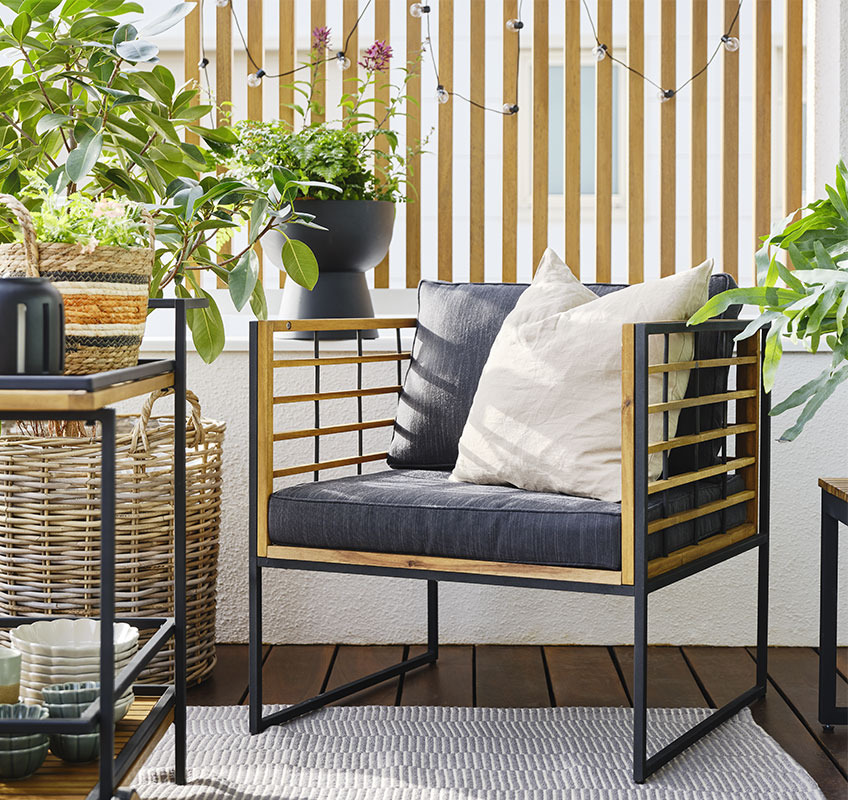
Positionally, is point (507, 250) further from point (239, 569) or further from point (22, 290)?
point (22, 290)

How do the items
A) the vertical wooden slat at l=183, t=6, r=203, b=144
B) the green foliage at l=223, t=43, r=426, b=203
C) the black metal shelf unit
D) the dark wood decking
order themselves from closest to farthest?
1. the black metal shelf unit
2. the dark wood decking
3. the green foliage at l=223, t=43, r=426, b=203
4. the vertical wooden slat at l=183, t=6, r=203, b=144

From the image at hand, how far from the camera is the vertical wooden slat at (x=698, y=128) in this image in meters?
2.65

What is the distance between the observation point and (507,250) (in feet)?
8.75

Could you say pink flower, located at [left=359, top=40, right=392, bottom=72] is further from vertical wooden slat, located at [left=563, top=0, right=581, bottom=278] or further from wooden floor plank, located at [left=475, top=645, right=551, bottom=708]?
wooden floor plank, located at [left=475, top=645, right=551, bottom=708]

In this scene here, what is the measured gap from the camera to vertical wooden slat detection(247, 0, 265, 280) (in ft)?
8.71

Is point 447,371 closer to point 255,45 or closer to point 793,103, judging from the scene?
point 255,45

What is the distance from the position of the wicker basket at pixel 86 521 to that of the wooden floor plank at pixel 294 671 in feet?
0.76

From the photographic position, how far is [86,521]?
2012 millimetres

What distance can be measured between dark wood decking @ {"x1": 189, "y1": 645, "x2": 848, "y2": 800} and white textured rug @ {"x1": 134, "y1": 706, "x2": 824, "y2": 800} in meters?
0.08

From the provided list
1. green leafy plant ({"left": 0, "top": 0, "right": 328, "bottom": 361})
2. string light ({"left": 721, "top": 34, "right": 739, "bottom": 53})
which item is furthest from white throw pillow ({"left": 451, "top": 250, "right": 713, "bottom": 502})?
string light ({"left": 721, "top": 34, "right": 739, "bottom": 53})

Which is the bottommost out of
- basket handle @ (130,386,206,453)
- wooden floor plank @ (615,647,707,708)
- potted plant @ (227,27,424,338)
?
wooden floor plank @ (615,647,707,708)

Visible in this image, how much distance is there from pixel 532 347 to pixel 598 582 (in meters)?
0.49

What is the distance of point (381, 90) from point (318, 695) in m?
1.50

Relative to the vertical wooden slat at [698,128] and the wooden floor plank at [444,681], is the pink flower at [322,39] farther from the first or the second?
the wooden floor plank at [444,681]
